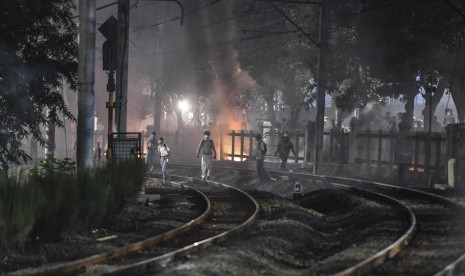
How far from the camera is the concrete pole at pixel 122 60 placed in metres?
16.7

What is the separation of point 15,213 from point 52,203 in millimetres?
1235

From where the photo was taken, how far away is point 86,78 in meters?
12.1

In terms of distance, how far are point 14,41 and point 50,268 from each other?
721 cm

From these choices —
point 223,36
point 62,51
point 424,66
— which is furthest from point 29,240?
point 223,36

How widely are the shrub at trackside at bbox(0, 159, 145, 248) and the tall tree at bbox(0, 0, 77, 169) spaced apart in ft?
7.13

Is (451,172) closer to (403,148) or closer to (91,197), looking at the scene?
(403,148)

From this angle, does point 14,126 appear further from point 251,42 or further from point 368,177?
point 251,42

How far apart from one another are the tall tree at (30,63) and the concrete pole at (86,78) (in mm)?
1241

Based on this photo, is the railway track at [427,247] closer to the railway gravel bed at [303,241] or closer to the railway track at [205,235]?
the railway gravel bed at [303,241]

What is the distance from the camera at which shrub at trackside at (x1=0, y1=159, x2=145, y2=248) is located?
7.82m

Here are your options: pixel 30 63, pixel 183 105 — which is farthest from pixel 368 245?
pixel 183 105

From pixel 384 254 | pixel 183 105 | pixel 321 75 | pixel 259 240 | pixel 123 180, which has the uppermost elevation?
pixel 183 105

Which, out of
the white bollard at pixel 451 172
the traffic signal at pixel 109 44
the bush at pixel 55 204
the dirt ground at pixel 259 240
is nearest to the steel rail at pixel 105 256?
the dirt ground at pixel 259 240

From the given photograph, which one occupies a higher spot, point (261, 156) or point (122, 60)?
point (122, 60)
